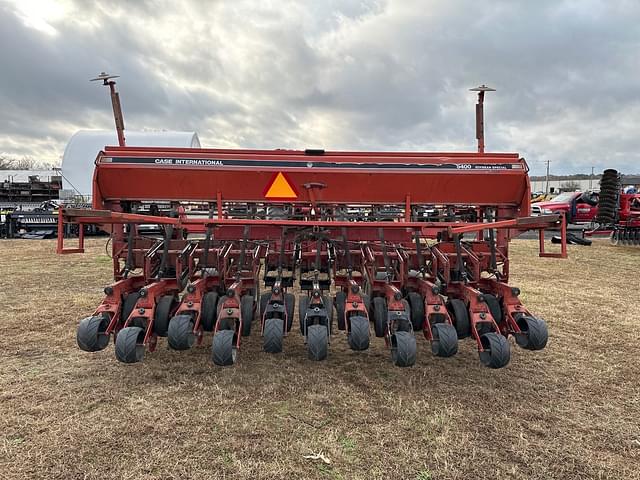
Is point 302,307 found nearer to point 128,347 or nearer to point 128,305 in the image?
point 128,347

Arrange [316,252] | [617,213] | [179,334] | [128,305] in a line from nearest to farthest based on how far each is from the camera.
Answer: [179,334] < [128,305] < [316,252] < [617,213]

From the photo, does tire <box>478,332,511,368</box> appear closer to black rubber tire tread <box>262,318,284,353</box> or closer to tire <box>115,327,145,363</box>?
black rubber tire tread <box>262,318,284,353</box>

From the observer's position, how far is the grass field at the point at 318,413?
2406 mm

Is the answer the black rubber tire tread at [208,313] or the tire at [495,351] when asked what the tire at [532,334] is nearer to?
the tire at [495,351]

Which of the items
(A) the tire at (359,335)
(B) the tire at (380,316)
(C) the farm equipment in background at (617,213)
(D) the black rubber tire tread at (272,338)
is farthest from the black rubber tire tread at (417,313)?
(C) the farm equipment in background at (617,213)

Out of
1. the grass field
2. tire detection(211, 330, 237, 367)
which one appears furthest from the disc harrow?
the grass field

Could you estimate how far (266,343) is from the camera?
3.33 metres

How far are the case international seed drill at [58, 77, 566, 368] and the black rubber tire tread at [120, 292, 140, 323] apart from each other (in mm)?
11

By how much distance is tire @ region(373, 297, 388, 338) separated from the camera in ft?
12.5

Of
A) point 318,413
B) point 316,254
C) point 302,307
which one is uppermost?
point 316,254

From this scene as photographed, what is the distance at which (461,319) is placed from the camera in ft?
12.1

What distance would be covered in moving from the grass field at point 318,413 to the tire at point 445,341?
294mm

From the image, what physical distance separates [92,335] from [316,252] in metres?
2.04

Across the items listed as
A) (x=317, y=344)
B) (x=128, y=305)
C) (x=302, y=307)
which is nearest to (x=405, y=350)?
(x=317, y=344)
